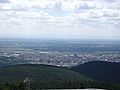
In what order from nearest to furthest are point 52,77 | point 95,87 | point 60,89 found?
point 60,89, point 95,87, point 52,77

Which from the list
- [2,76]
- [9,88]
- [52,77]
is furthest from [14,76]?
[9,88]

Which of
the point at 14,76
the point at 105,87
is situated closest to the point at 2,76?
the point at 14,76

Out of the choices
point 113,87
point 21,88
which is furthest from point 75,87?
point 21,88

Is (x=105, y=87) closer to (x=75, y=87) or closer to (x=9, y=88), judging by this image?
(x=75, y=87)

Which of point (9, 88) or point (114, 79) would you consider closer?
point (9, 88)

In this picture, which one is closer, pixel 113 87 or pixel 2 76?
pixel 113 87

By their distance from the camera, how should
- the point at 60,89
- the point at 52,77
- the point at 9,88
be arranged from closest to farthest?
1. the point at 9,88
2. the point at 60,89
3. the point at 52,77

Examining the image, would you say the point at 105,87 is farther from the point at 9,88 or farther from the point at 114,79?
the point at 114,79

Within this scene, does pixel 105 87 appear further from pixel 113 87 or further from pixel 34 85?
pixel 34 85

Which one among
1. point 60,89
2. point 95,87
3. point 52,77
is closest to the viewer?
point 60,89
